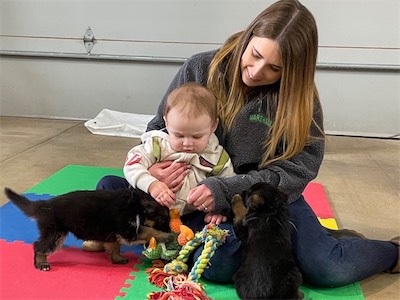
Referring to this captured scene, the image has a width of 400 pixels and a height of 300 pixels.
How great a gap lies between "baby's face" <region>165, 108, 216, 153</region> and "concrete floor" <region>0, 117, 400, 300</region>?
2.74ft

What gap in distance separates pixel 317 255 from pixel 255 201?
1.15 feet

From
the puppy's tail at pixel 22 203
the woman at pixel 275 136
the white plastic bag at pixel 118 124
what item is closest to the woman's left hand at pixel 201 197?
the woman at pixel 275 136

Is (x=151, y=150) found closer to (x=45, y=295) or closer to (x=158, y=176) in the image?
(x=158, y=176)

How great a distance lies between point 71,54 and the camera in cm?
480

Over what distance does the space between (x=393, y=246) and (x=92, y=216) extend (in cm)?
118

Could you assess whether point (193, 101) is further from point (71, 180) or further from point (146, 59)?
point (146, 59)

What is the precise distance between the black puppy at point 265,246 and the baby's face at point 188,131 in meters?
0.27

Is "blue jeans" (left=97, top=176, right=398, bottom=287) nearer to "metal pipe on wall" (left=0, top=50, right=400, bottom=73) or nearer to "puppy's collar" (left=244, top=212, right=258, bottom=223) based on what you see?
"puppy's collar" (left=244, top=212, right=258, bottom=223)

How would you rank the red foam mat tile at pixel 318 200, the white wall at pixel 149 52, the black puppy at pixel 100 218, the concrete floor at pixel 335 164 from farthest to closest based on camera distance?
the white wall at pixel 149 52 < the red foam mat tile at pixel 318 200 < the concrete floor at pixel 335 164 < the black puppy at pixel 100 218

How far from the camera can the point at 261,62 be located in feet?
5.87

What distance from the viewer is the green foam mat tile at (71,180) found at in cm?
270

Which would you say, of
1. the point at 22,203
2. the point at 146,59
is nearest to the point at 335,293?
the point at 22,203

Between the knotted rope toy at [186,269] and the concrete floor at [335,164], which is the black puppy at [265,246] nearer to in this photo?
the knotted rope toy at [186,269]

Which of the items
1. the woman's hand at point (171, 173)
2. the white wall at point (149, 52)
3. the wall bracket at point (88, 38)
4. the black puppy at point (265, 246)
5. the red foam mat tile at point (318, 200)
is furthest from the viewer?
the wall bracket at point (88, 38)
